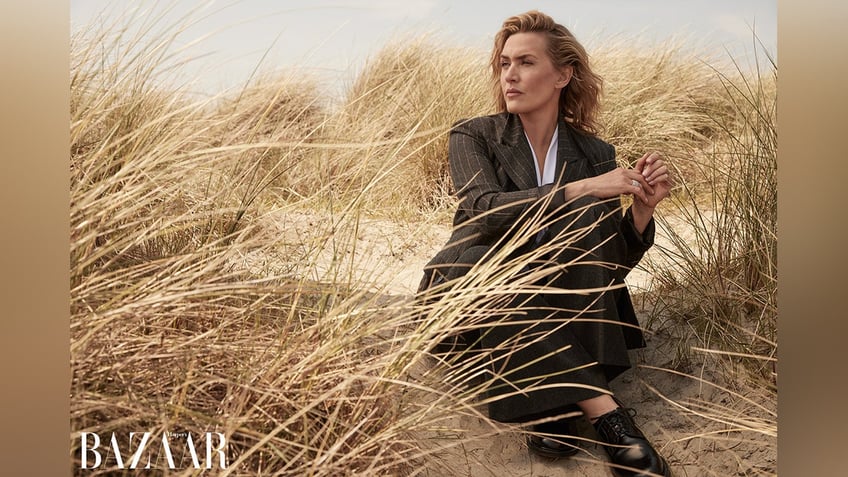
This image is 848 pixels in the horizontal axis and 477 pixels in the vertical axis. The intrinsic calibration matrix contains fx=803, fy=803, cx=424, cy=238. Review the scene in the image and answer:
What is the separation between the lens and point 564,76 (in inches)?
93.3

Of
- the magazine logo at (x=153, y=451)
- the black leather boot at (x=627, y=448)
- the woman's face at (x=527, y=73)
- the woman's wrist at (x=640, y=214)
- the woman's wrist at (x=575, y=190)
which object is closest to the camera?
the magazine logo at (x=153, y=451)

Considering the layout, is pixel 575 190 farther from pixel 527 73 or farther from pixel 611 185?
pixel 527 73

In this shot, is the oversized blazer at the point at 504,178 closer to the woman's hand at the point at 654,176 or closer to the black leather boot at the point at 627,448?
the woman's hand at the point at 654,176

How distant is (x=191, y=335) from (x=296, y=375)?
290 mm

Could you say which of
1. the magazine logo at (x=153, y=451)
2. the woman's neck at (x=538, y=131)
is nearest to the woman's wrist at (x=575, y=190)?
the woman's neck at (x=538, y=131)

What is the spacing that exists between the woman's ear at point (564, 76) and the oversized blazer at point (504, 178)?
0.12 meters

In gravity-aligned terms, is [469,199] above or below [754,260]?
above

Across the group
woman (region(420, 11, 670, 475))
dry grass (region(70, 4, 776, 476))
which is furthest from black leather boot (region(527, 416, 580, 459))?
dry grass (region(70, 4, 776, 476))

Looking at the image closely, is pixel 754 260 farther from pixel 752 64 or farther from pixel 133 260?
pixel 133 260

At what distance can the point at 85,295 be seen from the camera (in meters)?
1.71

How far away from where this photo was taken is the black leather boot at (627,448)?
1971mm

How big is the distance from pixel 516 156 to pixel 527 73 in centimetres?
25

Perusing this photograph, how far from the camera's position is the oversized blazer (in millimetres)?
2115
